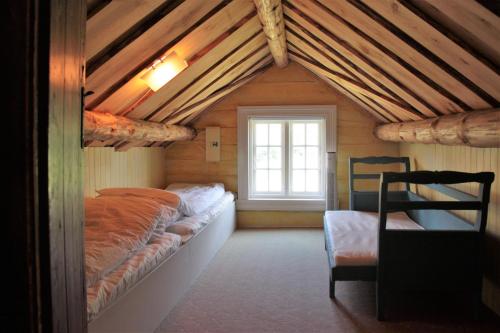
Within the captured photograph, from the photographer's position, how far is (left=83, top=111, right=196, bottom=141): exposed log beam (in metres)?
2.74

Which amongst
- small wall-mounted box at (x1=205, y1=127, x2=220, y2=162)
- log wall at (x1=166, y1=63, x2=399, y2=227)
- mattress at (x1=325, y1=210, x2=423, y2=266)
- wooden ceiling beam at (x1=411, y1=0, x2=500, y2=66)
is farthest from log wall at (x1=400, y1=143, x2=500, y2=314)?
small wall-mounted box at (x1=205, y1=127, x2=220, y2=162)

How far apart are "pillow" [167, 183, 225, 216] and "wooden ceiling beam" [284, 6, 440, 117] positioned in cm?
177

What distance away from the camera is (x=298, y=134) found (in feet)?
18.2

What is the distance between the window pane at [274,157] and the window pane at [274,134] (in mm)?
81

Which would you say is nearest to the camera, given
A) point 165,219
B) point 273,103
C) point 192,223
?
point 165,219

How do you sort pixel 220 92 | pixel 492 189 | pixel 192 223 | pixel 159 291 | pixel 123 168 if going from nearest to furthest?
pixel 159 291 < pixel 492 189 < pixel 192 223 < pixel 123 168 < pixel 220 92

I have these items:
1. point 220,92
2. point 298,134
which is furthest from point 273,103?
point 220,92

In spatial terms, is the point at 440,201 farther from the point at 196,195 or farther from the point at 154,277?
the point at 196,195

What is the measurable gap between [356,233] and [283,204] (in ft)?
7.30

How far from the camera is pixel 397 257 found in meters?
2.50

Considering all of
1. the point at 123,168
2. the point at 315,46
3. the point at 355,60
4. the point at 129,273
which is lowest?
the point at 129,273

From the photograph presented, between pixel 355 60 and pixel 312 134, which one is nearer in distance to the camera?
pixel 355 60

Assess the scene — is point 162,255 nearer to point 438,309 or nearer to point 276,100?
point 438,309

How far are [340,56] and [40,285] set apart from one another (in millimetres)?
3322
